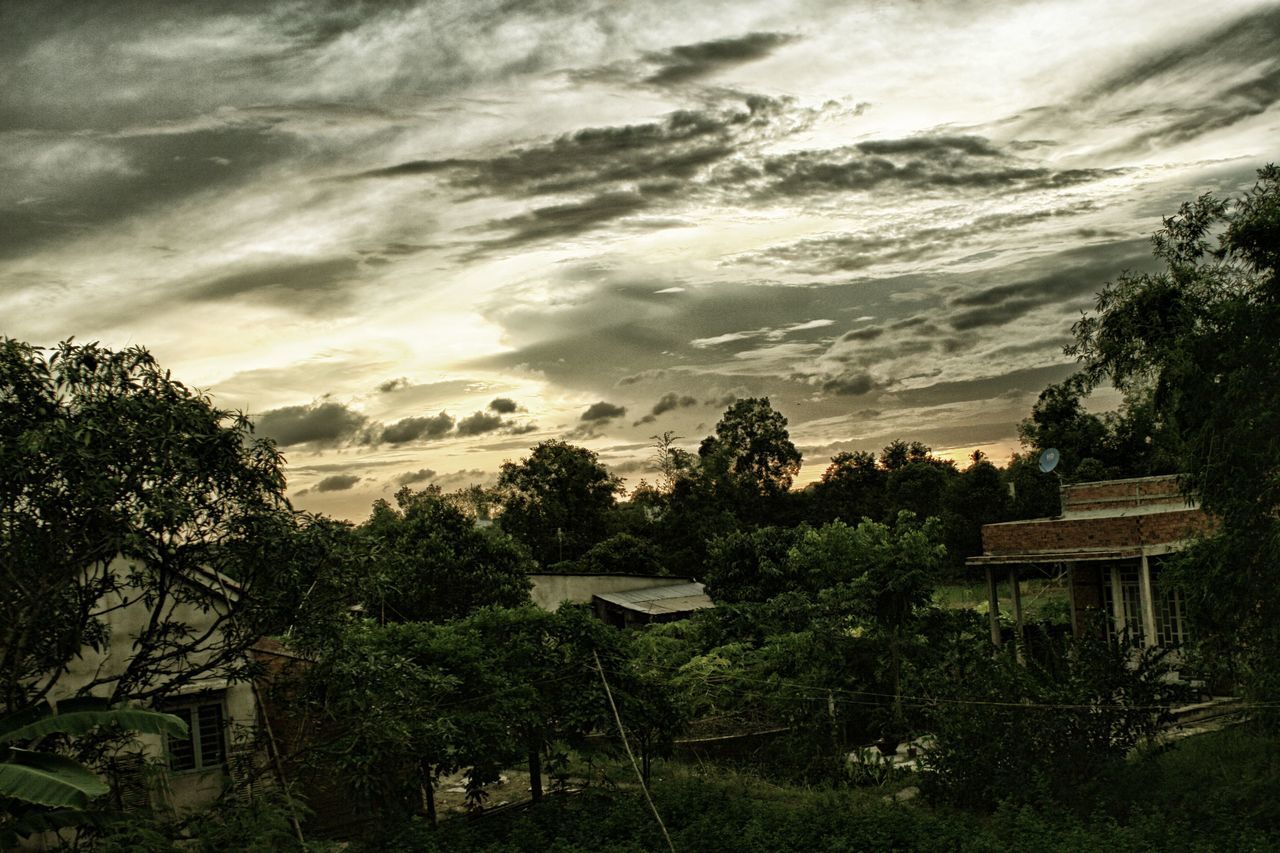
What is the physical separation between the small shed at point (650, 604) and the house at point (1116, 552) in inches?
533

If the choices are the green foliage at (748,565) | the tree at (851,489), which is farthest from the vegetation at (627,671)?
the tree at (851,489)

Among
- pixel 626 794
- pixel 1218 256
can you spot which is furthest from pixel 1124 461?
pixel 626 794

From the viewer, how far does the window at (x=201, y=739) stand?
15180 millimetres

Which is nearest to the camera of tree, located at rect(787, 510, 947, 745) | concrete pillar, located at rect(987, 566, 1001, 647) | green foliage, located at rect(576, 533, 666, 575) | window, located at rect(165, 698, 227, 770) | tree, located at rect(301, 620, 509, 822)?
tree, located at rect(301, 620, 509, 822)

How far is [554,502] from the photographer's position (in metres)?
53.2

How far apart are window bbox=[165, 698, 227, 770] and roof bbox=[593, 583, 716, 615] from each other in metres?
19.6

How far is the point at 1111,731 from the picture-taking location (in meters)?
14.2

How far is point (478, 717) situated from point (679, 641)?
1086 cm

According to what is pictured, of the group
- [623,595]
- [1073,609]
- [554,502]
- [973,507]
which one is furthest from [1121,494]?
[554,502]

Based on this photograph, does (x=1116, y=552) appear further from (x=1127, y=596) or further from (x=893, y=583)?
(x=893, y=583)

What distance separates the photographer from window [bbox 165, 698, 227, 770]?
15.2m

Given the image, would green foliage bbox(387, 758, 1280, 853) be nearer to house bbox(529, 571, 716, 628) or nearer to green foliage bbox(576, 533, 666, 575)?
house bbox(529, 571, 716, 628)

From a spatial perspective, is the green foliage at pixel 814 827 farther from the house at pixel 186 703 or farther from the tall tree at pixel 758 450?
the tall tree at pixel 758 450

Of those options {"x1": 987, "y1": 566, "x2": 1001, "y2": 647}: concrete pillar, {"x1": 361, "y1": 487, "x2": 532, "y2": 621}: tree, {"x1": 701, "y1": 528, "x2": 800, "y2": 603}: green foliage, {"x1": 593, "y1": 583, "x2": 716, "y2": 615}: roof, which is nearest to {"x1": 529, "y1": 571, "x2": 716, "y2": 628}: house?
{"x1": 593, "y1": 583, "x2": 716, "y2": 615}: roof
